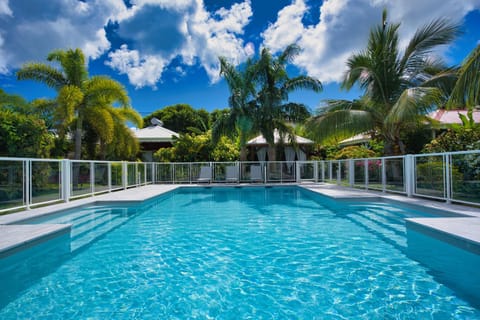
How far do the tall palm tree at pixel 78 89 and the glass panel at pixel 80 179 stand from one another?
3.50m

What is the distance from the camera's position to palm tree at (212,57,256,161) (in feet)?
47.6

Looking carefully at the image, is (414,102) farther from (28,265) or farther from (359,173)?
(28,265)

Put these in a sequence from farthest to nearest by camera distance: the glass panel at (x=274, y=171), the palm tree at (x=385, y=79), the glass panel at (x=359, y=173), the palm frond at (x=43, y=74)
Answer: the glass panel at (x=274, y=171) → the palm frond at (x=43, y=74) → the glass panel at (x=359, y=173) → the palm tree at (x=385, y=79)

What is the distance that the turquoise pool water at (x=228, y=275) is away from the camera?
8.83 ft

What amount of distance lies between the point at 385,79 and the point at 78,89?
1333cm

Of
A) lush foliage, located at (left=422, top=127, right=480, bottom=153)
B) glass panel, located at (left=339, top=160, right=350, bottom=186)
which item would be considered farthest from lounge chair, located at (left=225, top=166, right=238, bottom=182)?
lush foliage, located at (left=422, top=127, right=480, bottom=153)

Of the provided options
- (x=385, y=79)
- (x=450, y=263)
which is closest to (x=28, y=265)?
(x=450, y=263)

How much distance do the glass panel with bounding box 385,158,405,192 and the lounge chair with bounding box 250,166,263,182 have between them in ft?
23.4

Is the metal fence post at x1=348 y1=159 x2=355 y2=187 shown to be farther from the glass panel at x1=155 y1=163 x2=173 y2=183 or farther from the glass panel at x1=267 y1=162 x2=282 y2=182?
the glass panel at x1=155 y1=163 x2=173 y2=183

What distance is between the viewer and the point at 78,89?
38.5ft

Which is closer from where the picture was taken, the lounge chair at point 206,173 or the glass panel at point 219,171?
the lounge chair at point 206,173

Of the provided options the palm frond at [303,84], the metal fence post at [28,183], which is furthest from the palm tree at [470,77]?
the palm frond at [303,84]

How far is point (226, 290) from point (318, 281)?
3.82 feet

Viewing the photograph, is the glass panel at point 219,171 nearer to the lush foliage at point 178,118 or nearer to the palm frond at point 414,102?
the palm frond at point 414,102
